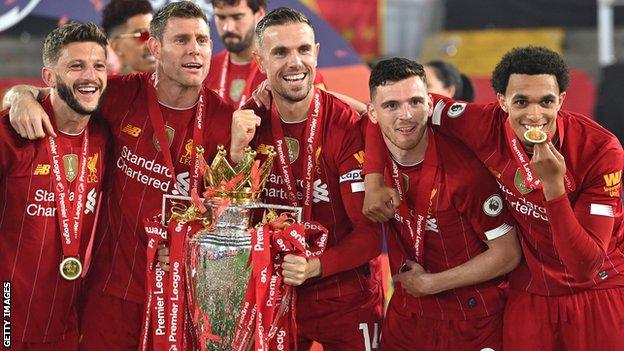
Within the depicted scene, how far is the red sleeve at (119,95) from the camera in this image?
4.47m

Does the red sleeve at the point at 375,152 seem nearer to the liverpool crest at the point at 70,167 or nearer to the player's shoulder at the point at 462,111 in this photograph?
the player's shoulder at the point at 462,111

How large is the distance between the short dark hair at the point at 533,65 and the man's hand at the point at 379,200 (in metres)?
0.61

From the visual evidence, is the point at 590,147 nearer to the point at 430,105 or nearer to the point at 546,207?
the point at 546,207

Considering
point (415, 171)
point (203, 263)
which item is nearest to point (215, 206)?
point (203, 263)

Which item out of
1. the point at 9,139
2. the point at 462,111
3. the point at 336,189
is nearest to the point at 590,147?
the point at 462,111

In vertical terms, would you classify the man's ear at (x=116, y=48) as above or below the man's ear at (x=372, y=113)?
above

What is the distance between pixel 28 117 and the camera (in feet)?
13.8

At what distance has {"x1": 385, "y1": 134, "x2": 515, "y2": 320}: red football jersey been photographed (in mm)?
4148

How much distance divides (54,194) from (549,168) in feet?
6.73

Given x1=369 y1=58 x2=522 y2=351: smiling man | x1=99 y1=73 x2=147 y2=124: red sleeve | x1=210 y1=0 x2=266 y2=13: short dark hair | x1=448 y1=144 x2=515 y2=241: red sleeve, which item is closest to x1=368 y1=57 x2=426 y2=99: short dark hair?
x1=369 y1=58 x2=522 y2=351: smiling man

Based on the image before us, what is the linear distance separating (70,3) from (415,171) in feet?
13.9

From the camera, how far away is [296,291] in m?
4.45

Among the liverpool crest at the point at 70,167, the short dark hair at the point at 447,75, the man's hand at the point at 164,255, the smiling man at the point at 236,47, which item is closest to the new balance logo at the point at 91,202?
the liverpool crest at the point at 70,167

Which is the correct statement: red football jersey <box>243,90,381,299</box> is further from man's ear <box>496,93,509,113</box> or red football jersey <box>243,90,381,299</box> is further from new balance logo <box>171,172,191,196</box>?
man's ear <box>496,93,509,113</box>
